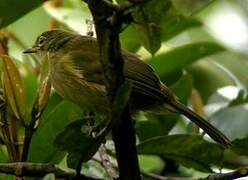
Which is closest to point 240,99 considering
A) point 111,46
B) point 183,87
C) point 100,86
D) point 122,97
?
point 183,87

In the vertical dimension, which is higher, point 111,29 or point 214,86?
point 111,29

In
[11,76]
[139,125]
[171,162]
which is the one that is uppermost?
[11,76]

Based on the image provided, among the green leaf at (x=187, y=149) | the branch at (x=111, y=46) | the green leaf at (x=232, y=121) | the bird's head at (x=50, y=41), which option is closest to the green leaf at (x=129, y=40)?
the bird's head at (x=50, y=41)

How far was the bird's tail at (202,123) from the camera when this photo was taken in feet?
8.96

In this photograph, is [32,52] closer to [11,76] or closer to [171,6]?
[11,76]

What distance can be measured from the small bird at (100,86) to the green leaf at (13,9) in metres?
0.24

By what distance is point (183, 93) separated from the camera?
3.12 m

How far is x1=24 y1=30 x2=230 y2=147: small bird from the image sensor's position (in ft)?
9.16

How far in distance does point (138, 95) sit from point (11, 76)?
0.59m

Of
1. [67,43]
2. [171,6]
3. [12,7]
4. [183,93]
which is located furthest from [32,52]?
[171,6]

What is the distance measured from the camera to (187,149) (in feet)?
8.61

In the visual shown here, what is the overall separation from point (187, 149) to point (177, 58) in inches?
28.3

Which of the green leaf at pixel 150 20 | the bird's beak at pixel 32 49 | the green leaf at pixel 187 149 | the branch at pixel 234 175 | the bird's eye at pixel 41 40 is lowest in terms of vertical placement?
the green leaf at pixel 187 149

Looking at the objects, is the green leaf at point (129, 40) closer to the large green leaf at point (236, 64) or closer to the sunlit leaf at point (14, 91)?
the sunlit leaf at point (14, 91)
